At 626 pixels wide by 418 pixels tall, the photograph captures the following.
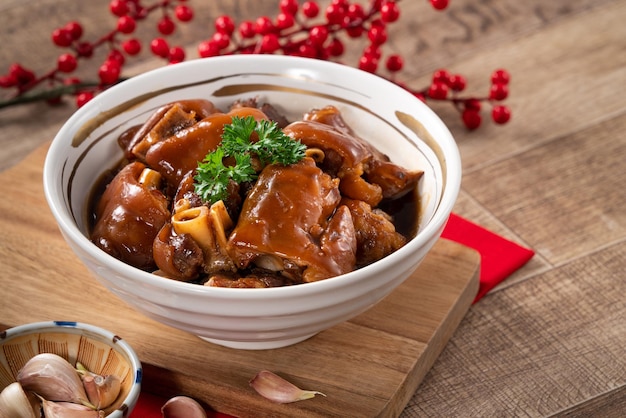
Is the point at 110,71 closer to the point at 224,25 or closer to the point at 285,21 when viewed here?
the point at 224,25

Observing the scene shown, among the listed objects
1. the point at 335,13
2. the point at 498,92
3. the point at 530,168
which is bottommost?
the point at 530,168

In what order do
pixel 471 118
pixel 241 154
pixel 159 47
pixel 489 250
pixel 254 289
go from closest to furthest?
1. pixel 254 289
2. pixel 241 154
3. pixel 489 250
4. pixel 159 47
5. pixel 471 118

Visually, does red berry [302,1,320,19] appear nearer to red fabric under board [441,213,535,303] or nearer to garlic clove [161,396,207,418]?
red fabric under board [441,213,535,303]

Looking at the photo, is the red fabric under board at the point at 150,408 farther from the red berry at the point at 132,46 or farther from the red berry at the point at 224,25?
the red berry at the point at 132,46

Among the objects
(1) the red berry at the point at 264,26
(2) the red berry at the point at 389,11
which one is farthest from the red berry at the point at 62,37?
(2) the red berry at the point at 389,11

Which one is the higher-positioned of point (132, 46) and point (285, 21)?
point (285, 21)

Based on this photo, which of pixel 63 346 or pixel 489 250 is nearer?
pixel 63 346

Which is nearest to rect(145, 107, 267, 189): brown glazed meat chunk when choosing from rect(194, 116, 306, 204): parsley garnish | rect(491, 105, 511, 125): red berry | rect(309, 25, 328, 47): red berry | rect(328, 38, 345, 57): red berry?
rect(194, 116, 306, 204): parsley garnish

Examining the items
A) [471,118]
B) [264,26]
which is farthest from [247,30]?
[471,118]

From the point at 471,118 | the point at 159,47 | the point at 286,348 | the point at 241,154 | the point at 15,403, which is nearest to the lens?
the point at 15,403
